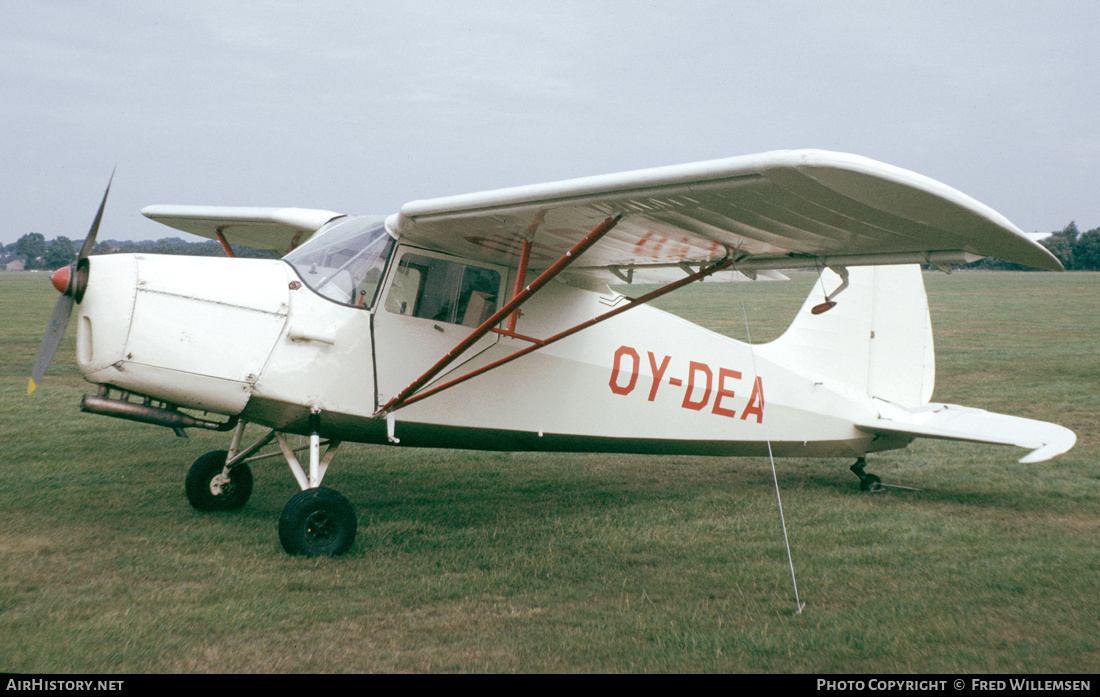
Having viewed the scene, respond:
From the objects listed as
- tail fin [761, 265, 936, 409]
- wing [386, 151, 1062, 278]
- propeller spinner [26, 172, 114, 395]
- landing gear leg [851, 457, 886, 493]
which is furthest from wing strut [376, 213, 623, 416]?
landing gear leg [851, 457, 886, 493]

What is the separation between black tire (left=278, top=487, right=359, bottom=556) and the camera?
5.30 meters

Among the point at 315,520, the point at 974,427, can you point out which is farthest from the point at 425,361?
the point at 974,427

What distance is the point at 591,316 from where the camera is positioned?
6879mm

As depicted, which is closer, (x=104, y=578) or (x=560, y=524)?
(x=104, y=578)

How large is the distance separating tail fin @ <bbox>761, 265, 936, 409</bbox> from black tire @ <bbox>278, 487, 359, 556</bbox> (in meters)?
4.65

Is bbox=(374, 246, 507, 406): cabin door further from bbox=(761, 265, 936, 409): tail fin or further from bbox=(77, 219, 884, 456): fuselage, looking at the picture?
bbox=(761, 265, 936, 409): tail fin

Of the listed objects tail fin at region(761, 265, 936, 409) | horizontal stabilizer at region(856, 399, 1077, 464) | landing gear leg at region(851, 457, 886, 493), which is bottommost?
landing gear leg at region(851, 457, 886, 493)

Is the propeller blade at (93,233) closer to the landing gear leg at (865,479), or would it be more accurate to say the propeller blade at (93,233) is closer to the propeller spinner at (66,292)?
the propeller spinner at (66,292)

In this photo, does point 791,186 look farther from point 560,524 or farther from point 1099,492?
point 1099,492

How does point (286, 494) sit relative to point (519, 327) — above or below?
below

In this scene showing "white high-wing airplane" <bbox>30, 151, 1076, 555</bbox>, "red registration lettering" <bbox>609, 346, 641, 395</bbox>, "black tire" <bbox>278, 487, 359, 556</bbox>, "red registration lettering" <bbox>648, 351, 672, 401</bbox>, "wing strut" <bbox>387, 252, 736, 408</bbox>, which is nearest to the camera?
"white high-wing airplane" <bbox>30, 151, 1076, 555</bbox>
